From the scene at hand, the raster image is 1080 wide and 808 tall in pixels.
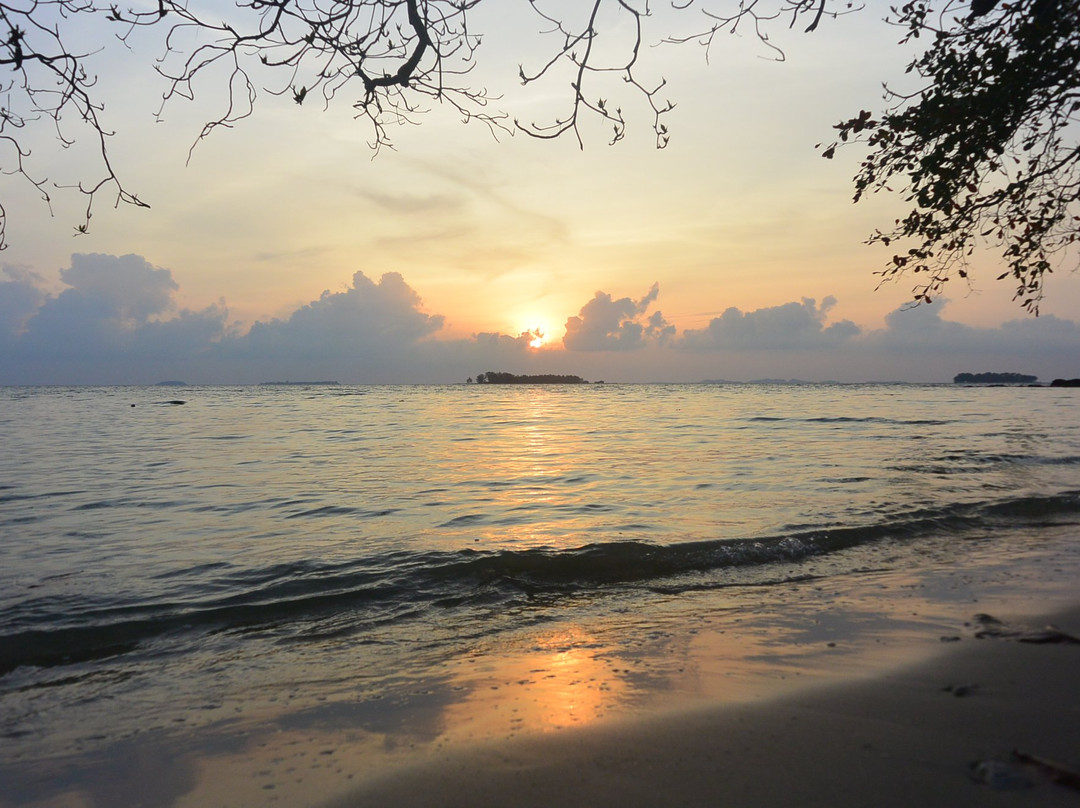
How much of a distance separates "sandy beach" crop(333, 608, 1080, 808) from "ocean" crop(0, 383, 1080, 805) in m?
0.35

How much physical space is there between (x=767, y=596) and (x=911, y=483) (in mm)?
8823

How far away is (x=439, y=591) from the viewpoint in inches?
299

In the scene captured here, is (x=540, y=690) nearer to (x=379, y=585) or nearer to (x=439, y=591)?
(x=439, y=591)

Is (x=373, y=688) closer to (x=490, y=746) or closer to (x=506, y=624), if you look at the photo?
(x=490, y=746)

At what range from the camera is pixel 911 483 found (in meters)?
13.9

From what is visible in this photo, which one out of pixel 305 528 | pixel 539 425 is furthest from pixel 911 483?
pixel 539 425

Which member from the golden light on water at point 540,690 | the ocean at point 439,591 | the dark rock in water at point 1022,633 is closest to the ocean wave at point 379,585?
the ocean at point 439,591

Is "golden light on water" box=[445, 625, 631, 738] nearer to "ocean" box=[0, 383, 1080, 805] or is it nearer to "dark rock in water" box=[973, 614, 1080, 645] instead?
"ocean" box=[0, 383, 1080, 805]

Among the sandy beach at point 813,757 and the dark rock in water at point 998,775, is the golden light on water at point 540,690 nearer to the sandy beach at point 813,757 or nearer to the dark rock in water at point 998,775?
the sandy beach at point 813,757

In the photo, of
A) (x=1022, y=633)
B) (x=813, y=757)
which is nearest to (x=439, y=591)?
(x=813, y=757)

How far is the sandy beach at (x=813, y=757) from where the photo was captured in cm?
300

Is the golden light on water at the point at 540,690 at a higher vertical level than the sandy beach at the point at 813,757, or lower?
lower

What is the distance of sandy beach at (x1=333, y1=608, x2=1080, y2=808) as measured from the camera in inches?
118

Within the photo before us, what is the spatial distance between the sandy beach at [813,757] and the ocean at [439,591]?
1.16ft
